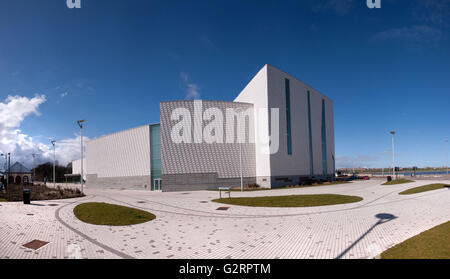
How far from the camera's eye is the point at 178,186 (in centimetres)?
3359

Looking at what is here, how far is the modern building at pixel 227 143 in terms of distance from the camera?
34469 millimetres

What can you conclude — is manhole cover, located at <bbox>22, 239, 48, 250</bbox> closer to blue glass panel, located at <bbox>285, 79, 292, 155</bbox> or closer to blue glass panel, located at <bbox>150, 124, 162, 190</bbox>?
blue glass panel, located at <bbox>150, 124, 162, 190</bbox>

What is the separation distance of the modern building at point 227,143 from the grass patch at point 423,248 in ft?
84.2

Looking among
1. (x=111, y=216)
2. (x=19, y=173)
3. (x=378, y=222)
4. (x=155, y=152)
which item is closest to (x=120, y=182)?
(x=155, y=152)

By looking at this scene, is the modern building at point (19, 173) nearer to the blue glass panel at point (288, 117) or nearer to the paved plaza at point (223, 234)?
the paved plaza at point (223, 234)

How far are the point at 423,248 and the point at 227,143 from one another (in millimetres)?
30288

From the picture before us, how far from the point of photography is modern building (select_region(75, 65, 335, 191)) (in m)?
34.5

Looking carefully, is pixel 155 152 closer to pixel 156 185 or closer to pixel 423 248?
pixel 156 185

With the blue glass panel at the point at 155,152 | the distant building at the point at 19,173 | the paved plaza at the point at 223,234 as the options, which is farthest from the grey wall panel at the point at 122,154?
the distant building at the point at 19,173

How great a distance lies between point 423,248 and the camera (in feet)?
20.9

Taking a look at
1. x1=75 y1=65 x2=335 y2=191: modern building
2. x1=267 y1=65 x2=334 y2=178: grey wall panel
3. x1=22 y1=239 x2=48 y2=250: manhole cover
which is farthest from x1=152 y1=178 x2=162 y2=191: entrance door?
x1=22 y1=239 x2=48 y2=250: manhole cover
